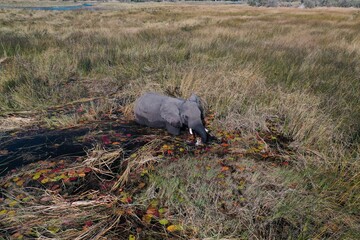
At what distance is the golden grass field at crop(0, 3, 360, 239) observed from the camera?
219 centimetres

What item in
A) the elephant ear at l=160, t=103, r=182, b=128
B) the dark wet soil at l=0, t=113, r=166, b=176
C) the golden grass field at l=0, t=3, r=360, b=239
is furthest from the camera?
the elephant ear at l=160, t=103, r=182, b=128

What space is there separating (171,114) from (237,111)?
1329 mm

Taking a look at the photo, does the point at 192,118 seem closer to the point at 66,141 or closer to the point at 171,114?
the point at 171,114

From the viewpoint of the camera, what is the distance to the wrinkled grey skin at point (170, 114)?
11.4 feet

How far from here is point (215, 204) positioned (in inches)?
89.7

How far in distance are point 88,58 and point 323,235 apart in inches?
285

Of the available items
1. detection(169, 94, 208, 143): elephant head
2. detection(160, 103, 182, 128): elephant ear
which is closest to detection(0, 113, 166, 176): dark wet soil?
detection(160, 103, 182, 128): elephant ear

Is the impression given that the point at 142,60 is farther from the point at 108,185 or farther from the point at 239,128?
the point at 108,185

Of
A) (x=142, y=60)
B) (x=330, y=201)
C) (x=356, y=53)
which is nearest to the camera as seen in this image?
(x=330, y=201)

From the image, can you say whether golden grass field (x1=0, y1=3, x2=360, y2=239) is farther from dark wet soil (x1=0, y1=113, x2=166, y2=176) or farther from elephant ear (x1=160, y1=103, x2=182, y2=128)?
elephant ear (x1=160, y1=103, x2=182, y2=128)

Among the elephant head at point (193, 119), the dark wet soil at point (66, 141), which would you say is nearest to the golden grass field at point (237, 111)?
the dark wet soil at point (66, 141)

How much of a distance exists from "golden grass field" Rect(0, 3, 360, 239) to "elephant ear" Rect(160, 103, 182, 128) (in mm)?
652

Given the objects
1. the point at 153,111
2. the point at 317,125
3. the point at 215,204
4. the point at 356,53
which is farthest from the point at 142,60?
the point at 356,53

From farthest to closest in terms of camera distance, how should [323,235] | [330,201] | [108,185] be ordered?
[108,185], [330,201], [323,235]
